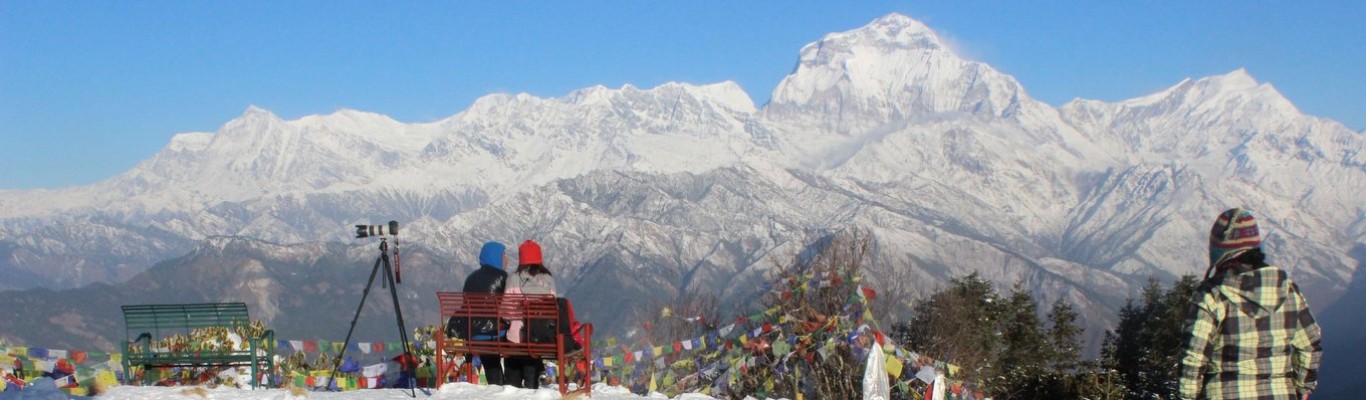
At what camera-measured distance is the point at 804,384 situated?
15969mm

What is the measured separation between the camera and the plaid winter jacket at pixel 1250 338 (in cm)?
723

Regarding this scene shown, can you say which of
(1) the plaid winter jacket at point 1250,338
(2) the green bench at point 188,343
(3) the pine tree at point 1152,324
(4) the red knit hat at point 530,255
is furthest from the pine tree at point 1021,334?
(1) the plaid winter jacket at point 1250,338

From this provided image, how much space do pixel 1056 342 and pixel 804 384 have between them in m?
49.8

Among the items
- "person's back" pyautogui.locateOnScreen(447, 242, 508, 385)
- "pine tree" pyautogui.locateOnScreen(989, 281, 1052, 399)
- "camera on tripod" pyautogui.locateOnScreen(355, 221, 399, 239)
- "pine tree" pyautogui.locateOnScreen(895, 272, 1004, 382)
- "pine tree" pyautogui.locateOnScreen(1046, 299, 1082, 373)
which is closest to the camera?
"person's back" pyautogui.locateOnScreen(447, 242, 508, 385)

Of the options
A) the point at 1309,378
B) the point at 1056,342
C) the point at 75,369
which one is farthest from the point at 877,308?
the point at 1309,378

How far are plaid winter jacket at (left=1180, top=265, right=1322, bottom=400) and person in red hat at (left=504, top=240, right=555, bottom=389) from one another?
582 cm

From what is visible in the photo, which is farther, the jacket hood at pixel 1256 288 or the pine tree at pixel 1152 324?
the pine tree at pixel 1152 324

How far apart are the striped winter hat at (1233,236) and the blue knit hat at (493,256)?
6.63 meters

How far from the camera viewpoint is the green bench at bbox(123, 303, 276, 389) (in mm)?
12633

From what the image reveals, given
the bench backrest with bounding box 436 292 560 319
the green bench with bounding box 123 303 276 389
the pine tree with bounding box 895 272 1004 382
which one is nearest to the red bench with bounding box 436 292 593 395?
the bench backrest with bounding box 436 292 560 319

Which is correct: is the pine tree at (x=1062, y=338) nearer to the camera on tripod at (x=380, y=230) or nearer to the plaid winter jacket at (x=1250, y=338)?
the camera on tripod at (x=380, y=230)

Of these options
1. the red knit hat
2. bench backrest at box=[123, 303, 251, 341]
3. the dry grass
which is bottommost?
the dry grass

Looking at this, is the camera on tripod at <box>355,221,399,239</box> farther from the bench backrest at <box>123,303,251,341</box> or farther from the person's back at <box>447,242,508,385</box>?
the bench backrest at <box>123,303,251,341</box>

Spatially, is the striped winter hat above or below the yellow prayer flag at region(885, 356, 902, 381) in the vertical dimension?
above
